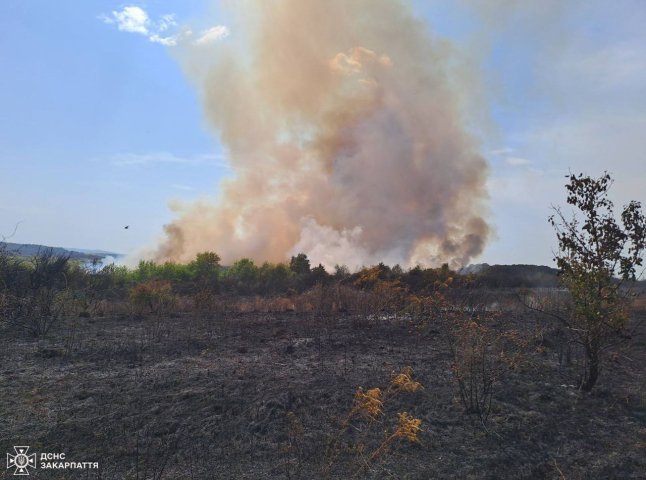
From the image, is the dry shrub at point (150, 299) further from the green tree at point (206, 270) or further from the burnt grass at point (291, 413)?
the green tree at point (206, 270)

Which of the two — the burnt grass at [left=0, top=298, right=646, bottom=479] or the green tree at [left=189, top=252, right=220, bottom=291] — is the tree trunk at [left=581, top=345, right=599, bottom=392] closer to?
the burnt grass at [left=0, top=298, right=646, bottom=479]

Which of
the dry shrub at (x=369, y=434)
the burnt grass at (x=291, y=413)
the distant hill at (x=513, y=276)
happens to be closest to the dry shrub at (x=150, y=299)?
the burnt grass at (x=291, y=413)

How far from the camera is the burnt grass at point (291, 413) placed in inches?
206

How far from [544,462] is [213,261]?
84.4 feet

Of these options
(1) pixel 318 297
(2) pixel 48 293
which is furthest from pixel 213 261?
(2) pixel 48 293

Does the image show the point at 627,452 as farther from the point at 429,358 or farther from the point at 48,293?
the point at 48,293

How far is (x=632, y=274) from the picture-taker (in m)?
7.93

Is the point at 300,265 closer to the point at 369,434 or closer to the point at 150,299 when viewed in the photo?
the point at 150,299
